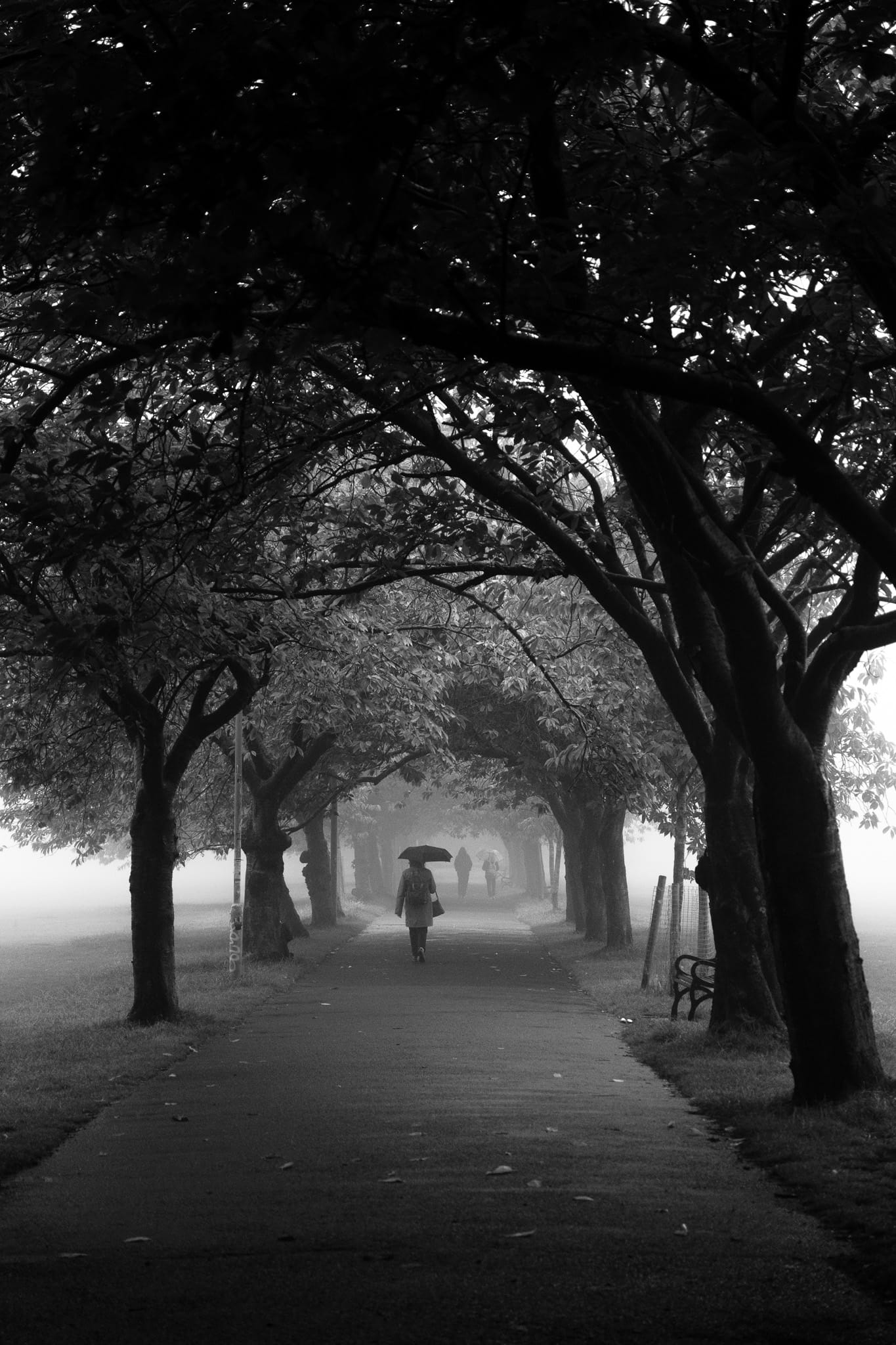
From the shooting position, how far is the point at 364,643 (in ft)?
63.9

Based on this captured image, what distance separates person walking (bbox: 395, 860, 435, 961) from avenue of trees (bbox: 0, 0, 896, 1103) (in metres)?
11.7

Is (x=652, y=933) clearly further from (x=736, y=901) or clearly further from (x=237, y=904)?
(x=736, y=901)

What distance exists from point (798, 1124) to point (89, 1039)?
866 centimetres

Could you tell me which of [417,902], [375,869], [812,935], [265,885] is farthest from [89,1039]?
[375,869]

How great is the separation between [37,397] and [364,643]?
28.4 feet

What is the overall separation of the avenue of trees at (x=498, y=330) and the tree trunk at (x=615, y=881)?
16.9m

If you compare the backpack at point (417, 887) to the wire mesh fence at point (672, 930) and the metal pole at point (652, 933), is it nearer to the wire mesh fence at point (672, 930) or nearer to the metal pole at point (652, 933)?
the wire mesh fence at point (672, 930)

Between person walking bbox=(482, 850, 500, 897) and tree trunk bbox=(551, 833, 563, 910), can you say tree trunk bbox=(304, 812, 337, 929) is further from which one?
person walking bbox=(482, 850, 500, 897)

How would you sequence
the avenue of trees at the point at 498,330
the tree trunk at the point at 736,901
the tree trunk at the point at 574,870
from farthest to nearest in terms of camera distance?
the tree trunk at the point at 574,870, the tree trunk at the point at 736,901, the avenue of trees at the point at 498,330

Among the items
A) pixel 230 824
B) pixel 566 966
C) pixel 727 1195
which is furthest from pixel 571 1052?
pixel 230 824

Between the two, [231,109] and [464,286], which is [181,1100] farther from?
[231,109]

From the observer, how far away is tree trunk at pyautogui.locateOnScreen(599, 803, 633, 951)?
31.1 metres

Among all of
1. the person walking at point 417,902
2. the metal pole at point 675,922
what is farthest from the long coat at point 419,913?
the metal pole at point 675,922

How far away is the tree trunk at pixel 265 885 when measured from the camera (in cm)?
2736
